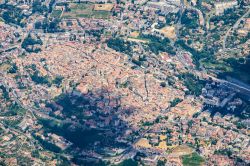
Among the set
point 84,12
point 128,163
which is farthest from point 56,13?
point 128,163

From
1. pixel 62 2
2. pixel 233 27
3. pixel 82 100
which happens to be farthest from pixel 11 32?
pixel 233 27

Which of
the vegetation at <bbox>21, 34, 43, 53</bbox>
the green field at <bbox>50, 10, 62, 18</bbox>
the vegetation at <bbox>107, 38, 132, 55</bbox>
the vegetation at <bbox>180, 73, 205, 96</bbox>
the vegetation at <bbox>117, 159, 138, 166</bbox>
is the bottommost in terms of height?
the vegetation at <bbox>117, 159, 138, 166</bbox>

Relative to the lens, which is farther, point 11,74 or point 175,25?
point 175,25

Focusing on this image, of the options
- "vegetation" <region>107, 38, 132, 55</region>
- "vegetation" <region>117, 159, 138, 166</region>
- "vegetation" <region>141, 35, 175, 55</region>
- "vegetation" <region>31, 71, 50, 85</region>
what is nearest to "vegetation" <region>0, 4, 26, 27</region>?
"vegetation" <region>107, 38, 132, 55</region>

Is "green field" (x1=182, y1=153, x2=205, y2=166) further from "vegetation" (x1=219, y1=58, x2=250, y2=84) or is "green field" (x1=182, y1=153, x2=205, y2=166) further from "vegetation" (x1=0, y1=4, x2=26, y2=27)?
"vegetation" (x1=0, y1=4, x2=26, y2=27)

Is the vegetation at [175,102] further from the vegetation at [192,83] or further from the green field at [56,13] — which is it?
the green field at [56,13]

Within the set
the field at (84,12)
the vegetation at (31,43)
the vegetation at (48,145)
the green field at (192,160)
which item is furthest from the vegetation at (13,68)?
the green field at (192,160)

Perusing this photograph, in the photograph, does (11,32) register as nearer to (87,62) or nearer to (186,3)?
(87,62)
